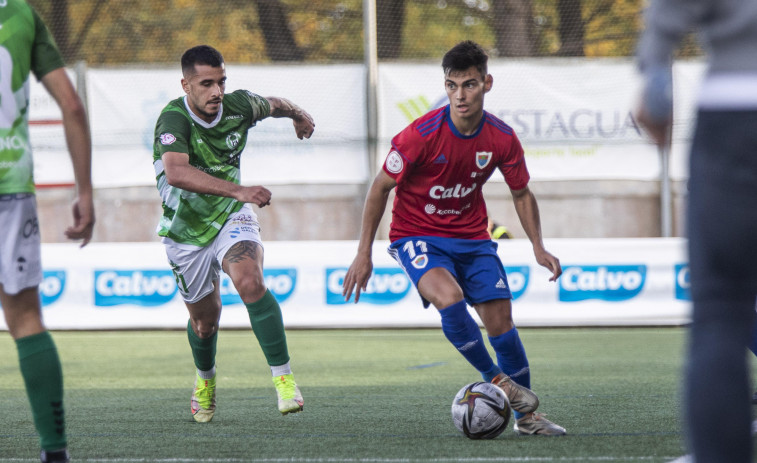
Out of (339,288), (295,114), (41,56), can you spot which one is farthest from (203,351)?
(339,288)

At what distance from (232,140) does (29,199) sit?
2415mm

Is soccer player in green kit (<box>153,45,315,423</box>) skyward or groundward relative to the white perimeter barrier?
skyward

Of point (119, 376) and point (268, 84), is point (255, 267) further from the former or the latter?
point (268, 84)

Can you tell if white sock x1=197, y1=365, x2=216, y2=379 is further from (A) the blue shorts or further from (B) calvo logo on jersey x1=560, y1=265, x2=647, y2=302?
(B) calvo logo on jersey x1=560, y1=265, x2=647, y2=302

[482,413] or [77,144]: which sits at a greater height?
[77,144]

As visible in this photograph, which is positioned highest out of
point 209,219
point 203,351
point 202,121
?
point 202,121

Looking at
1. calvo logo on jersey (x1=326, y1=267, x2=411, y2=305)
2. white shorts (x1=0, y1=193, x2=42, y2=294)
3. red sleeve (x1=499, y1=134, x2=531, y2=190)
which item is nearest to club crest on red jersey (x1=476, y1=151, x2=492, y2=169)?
red sleeve (x1=499, y1=134, x2=531, y2=190)

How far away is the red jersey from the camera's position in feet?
17.5

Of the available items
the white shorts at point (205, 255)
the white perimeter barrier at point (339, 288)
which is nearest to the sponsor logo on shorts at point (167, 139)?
the white shorts at point (205, 255)

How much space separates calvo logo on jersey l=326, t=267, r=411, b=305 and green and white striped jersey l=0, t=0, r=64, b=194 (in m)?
8.94

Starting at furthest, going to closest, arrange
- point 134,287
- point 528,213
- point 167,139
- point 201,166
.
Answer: point 134,287 → point 201,166 → point 167,139 → point 528,213

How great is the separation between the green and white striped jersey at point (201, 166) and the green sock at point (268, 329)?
0.46m

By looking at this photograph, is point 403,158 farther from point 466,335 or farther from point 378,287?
point 378,287

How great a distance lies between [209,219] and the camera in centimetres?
591
